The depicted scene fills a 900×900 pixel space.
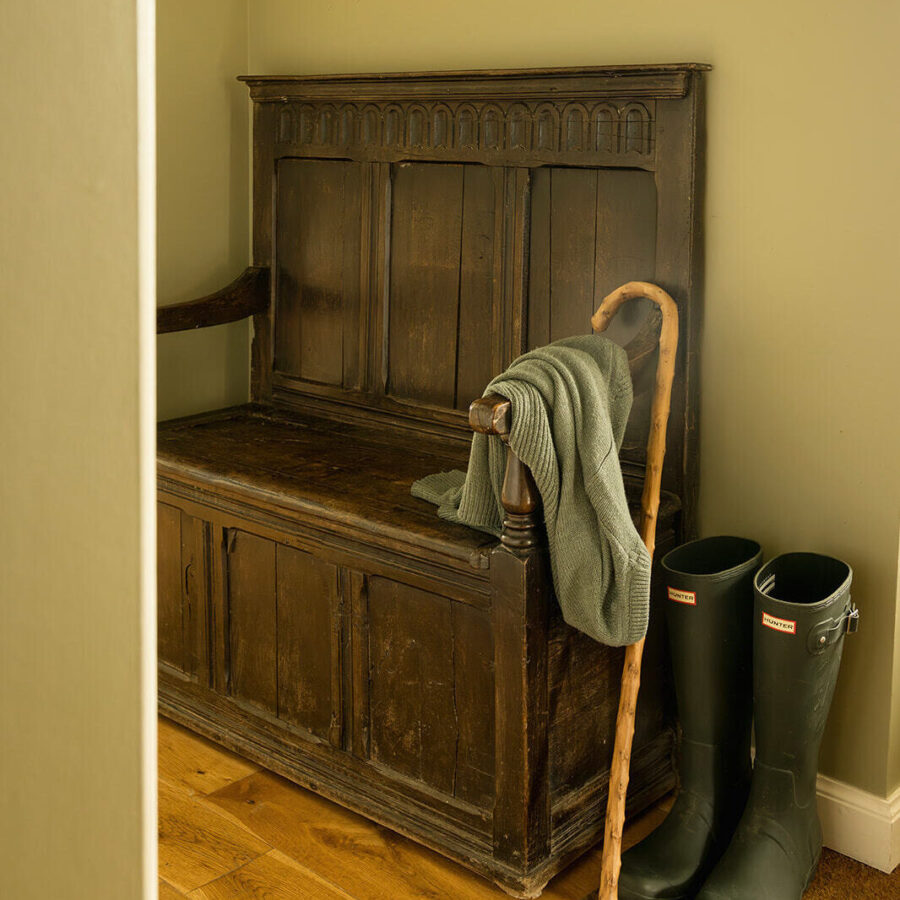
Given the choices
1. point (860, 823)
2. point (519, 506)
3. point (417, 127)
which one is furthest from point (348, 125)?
point (860, 823)

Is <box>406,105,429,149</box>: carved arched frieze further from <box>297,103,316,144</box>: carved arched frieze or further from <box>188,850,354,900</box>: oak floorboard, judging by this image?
<box>188,850,354,900</box>: oak floorboard

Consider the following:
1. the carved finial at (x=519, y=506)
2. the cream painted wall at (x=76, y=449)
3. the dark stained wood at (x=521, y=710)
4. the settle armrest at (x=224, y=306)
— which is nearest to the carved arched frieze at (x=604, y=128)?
the carved finial at (x=519, y=506)

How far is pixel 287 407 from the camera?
3145 millimetres

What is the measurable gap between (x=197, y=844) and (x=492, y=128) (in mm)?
1634

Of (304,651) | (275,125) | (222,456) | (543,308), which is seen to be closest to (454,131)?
(543,308)

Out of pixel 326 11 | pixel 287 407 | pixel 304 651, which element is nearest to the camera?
pixel 304 651

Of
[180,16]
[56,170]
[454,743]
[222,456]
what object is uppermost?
[180,16]

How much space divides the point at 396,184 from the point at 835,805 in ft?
5.59

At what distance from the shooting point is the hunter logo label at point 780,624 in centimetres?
197

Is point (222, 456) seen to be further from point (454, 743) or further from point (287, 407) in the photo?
point (454, 743)

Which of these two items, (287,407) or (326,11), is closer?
(326,11)

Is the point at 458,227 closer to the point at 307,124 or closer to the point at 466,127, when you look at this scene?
the point at 466,127

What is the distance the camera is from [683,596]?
2100 millimetres

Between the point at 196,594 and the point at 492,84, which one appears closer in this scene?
the point at 492,84
